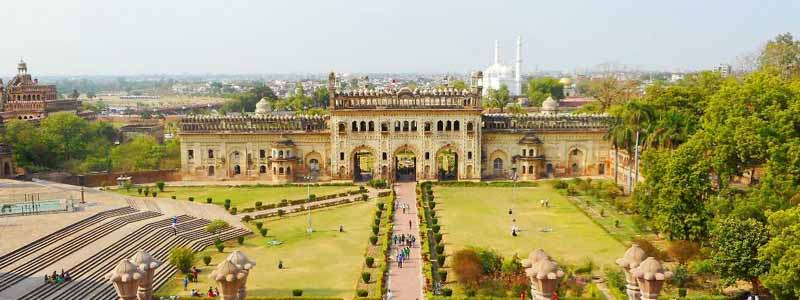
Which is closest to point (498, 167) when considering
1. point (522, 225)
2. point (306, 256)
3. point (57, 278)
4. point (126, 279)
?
point (522, 225)

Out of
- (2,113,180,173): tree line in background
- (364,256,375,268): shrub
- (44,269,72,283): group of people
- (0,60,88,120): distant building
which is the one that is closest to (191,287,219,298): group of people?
Result: (44,269,72,283): group of people

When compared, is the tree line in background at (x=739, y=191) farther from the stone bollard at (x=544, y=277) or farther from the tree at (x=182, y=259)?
the tree at (x=182, y=259)

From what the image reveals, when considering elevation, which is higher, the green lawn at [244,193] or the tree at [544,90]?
the tree at [544,90]

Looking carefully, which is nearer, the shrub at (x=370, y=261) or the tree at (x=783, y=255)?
the tree at (x=783, y=255)

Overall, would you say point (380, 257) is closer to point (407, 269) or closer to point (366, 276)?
point (407, 269)

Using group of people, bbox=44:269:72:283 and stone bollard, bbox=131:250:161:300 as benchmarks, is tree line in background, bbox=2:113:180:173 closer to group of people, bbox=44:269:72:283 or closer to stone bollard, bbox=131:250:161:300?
group of people, bbox=44:269:72:283

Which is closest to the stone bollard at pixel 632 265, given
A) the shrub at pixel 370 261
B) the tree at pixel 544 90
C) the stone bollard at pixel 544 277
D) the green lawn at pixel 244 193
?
the stone bollard at pixel 544 277

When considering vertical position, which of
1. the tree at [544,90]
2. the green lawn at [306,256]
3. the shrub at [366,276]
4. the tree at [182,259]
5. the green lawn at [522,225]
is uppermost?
the tree at [544,90]
